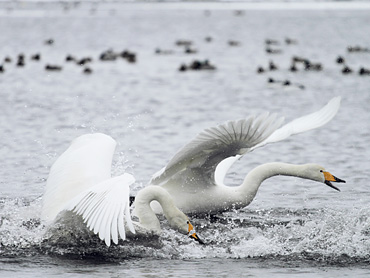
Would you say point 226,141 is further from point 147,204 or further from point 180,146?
point 180,146

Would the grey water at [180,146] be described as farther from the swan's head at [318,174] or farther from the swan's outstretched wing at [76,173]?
the swan's head at [318,174]

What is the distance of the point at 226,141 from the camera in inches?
315

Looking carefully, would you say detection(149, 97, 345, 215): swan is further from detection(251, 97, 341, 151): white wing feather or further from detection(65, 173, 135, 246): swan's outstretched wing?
detection(65, 173, 135, 246): swan's outstretched wing

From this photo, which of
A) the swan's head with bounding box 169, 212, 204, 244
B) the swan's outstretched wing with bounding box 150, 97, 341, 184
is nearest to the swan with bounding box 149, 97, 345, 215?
the swan's outstretched wing with bounding box 150, 97, 341, 184

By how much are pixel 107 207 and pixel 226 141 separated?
182 centimetres

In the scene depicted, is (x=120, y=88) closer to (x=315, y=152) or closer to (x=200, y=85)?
(x=200, y=85)

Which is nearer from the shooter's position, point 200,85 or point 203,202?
point 203,202

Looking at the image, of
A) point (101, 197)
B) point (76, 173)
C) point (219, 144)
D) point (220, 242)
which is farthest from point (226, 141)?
point (101, 197)

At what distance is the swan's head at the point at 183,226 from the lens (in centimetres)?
742

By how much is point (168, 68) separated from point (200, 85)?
5.76 metres

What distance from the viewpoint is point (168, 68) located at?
90.3 ft

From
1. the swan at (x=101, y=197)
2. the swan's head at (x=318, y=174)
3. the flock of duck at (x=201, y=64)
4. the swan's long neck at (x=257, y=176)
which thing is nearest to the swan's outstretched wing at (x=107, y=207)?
the swan at (x=101, y=197)

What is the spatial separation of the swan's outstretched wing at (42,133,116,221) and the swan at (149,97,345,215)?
0.67 m

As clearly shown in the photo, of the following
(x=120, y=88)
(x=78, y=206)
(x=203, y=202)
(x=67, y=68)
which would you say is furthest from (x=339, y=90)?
(x=78, y=206)
